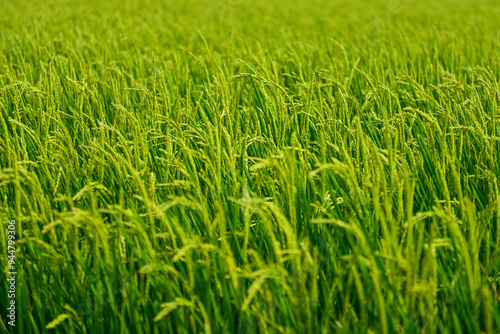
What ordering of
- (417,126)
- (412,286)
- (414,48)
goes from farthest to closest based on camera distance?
1. (414,48)
2. (417,126)
3. (412,286)

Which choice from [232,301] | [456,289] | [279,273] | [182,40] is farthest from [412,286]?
[182,40]

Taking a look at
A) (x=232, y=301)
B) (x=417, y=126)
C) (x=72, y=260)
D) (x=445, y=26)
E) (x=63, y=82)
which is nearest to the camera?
(x=232, y=301)

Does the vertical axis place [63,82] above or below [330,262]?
above

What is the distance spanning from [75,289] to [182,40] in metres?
3.24

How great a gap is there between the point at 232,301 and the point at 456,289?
490mm

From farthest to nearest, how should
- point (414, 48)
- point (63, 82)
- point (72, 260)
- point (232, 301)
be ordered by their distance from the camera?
point (414, 48)
point (63, 82)
point (72, 260)
point (232, 301)

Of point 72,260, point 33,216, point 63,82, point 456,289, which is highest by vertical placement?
point 63,82

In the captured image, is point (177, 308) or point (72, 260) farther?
point (72, 260)

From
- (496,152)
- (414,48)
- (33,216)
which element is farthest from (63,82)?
(414,48)

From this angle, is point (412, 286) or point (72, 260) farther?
point (72, 260)

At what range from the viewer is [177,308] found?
1039 mm

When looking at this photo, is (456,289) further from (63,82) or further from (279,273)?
(63,82)

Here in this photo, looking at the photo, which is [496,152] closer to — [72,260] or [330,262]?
[330,262]

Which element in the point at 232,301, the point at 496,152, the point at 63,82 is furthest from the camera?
the point at 63,82
